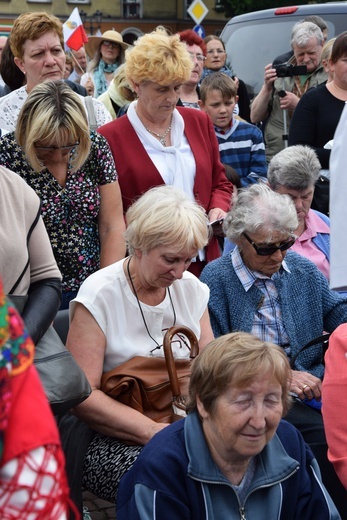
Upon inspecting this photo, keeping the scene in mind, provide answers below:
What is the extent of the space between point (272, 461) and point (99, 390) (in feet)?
2.75

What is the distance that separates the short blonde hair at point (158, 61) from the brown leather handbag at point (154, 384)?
160cm

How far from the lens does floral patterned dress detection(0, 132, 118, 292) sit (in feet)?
13.3

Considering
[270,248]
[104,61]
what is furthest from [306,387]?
[104,61]

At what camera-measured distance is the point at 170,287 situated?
12.3 ft

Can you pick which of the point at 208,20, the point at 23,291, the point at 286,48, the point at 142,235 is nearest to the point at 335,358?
the point at 142,235

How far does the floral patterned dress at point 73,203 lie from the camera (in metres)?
4.07

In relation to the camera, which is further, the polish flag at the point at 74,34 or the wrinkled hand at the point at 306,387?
the polish flag at the point at 74,34

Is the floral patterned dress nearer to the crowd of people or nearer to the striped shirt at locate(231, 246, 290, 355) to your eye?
the crowd of people

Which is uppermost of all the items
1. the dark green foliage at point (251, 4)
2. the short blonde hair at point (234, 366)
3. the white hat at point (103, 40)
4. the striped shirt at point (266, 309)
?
the short blonde hair at point (234, 366)

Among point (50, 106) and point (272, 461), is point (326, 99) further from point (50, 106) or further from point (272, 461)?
point (272, 461)

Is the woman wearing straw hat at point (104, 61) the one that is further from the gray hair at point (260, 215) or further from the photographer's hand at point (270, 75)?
the gray hair at point (260, 215)

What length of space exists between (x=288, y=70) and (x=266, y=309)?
145 inches

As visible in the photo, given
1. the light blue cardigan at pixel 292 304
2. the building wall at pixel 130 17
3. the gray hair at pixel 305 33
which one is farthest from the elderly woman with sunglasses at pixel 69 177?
the building wall at pixel 130 17

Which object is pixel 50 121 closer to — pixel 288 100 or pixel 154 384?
pixel 154 384
